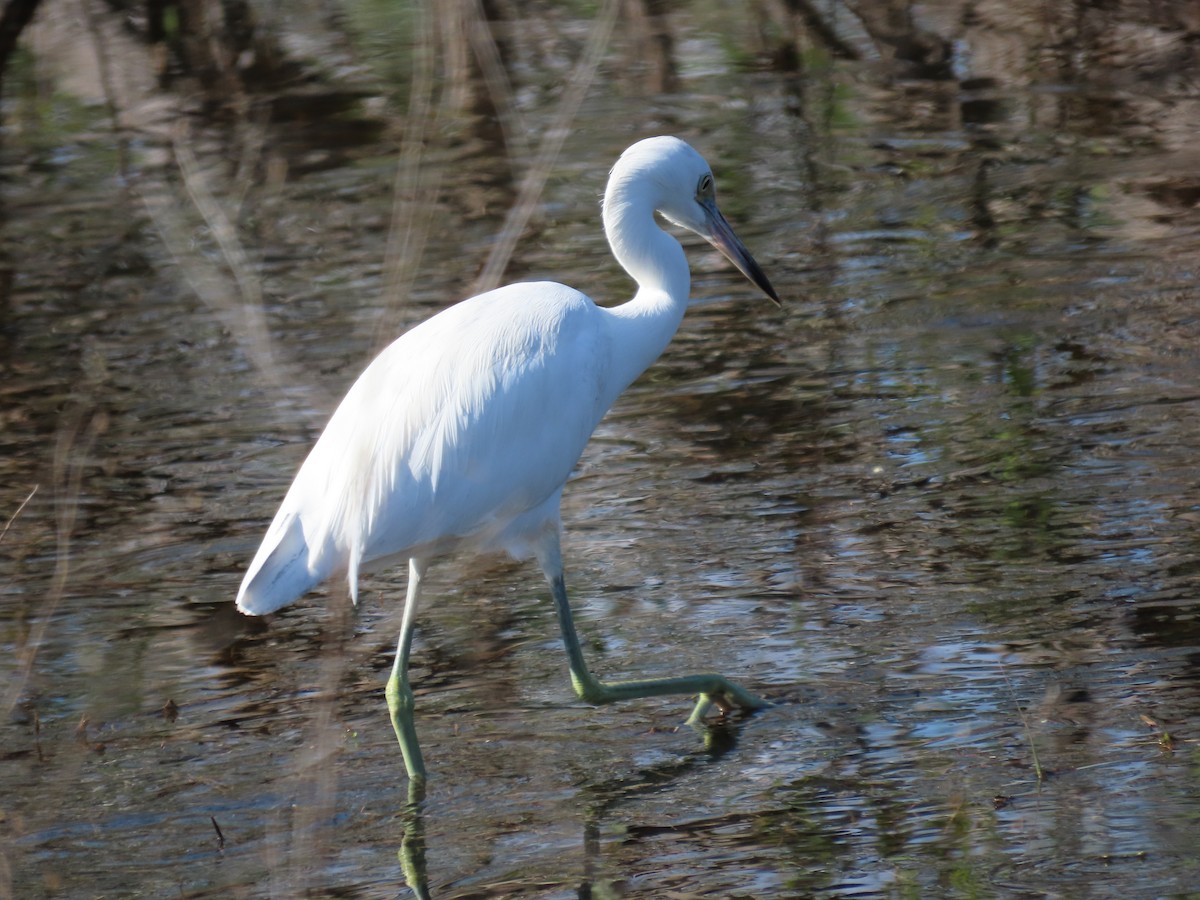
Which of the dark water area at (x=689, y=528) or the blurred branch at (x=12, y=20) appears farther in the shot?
the blurred branch at (x=12, y=20)

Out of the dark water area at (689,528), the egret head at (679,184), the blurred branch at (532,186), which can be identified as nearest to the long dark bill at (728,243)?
the egret head at (679,184)

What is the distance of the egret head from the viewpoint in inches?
219

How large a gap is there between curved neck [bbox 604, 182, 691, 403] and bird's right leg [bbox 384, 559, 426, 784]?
101 cm

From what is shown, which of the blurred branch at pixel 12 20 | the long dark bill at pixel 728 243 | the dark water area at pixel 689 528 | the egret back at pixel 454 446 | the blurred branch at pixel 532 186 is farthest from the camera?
the blurred branch at pixel 12 20

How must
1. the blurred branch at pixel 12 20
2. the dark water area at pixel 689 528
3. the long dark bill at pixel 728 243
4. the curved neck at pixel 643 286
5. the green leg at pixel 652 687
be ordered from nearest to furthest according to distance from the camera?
the dark water area at pixel 689 528
the green leg at pixel 652 687
the curved neck at pixel 643 286
the long dark bill at pixel 728 243
the blurred branch at pixel 12 20

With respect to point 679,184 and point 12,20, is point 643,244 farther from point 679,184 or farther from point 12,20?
point 12,20

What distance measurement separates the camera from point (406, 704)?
16.2 feet

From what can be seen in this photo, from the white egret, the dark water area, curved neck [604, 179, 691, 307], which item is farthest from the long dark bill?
the dark water area

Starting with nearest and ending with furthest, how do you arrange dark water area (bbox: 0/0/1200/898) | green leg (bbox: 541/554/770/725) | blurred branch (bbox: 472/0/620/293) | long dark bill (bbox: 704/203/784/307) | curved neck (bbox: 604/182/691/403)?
blurred branch (bbox: 472/0/620/293) → dark water area (bbox: 0/0/1200/898) → green leg (bbox: 541/554/770/725) → curved neck (bbox: 604/182/691/403) → long dark bill (bbox: 704/203/784/307)

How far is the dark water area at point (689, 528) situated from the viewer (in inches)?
170

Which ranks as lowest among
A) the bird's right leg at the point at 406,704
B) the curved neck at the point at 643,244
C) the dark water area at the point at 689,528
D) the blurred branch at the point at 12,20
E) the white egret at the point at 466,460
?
the dark water area at the point at 689,528

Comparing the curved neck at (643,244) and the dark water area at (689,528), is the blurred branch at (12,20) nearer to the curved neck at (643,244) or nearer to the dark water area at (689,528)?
the dark water area at (689,528)

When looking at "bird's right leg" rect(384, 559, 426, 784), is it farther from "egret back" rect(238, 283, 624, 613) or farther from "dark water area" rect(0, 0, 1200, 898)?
"egret back" rect(238, 283, 624, 613)

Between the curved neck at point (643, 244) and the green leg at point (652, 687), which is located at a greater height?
the curved neck at point (643, 244)
